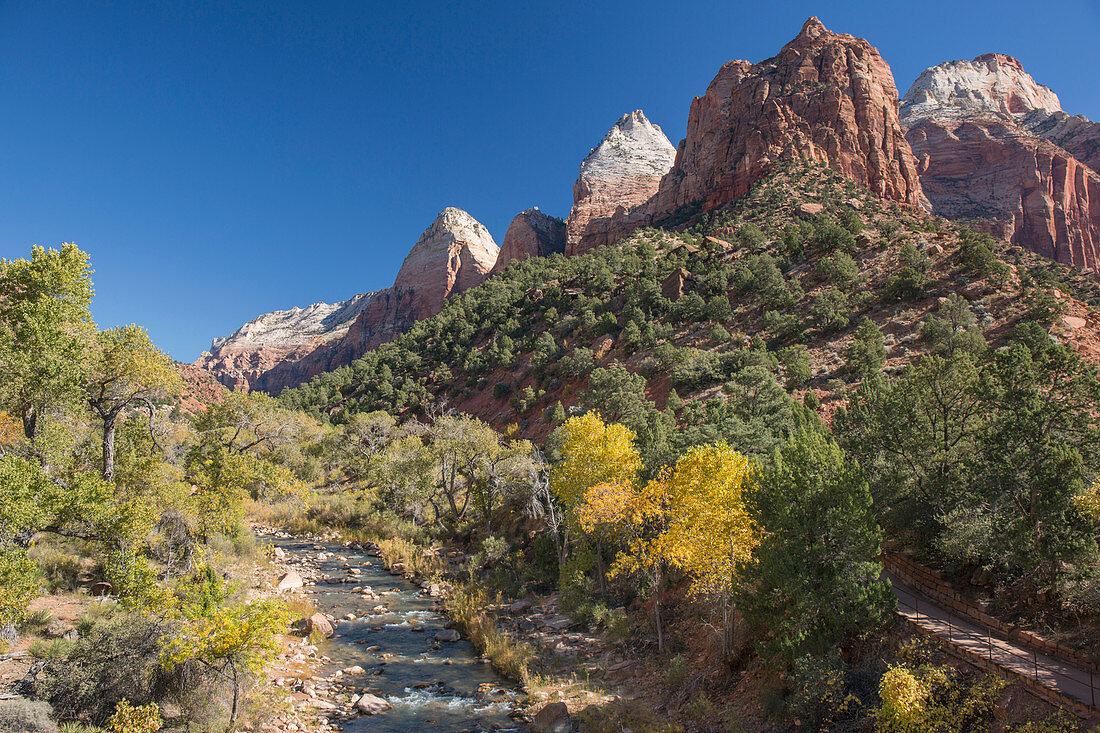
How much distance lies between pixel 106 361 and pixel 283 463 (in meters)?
31.7

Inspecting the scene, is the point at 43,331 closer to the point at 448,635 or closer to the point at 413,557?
the point at 448,635

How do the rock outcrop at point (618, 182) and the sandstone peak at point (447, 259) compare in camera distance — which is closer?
the rock outcrop at point (618, 182)

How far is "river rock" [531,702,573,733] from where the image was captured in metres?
13.3

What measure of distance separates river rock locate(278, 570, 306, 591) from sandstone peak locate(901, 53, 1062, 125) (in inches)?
7518

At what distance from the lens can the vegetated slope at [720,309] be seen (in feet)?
142

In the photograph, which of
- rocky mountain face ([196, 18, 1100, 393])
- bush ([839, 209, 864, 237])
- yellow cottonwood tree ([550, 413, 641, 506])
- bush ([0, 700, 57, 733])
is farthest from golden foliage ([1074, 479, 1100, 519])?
rocky mountain face ([196, 18, 1100, 393])

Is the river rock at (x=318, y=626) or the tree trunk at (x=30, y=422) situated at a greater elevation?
the tree trunk at (x=30, y=422)

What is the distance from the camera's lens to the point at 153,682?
1134cm

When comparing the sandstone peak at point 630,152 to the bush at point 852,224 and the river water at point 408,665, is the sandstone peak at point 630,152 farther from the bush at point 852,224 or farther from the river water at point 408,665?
the river water at point 408,665

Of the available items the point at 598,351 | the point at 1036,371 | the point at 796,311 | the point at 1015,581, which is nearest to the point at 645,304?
the point at 598,351

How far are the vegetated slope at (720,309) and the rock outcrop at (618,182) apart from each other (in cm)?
2590

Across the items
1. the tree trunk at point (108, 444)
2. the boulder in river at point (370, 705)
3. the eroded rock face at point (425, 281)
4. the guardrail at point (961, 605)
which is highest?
the eroded rock face at point (425, 281)

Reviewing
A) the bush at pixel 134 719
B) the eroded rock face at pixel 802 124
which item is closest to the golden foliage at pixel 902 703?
the bush at pixel 134 719

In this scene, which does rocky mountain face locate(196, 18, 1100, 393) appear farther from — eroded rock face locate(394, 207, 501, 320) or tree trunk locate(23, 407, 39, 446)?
tree trunk locate(23, 407, 39, 446)
